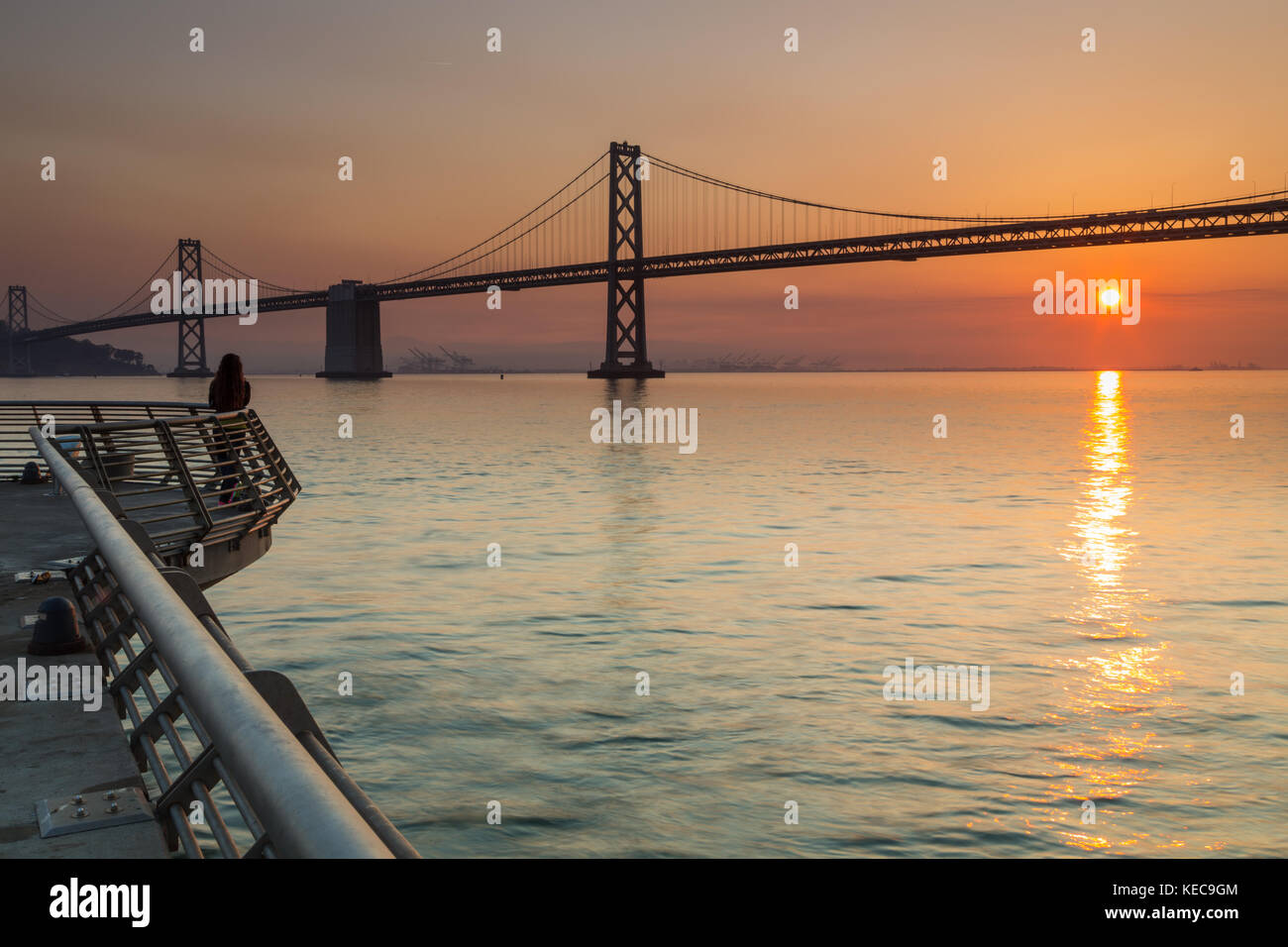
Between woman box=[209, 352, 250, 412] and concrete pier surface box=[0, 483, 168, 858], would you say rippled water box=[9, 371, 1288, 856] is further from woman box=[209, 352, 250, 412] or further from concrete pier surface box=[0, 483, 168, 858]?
woman box=[209, 352, 250, 412]

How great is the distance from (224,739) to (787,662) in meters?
7.91

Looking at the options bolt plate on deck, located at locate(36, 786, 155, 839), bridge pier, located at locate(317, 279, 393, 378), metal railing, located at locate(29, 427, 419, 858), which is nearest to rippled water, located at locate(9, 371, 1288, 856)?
metal railing, located at locate(29, 427, 419, 858)

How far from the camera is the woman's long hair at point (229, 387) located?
39.0 feet

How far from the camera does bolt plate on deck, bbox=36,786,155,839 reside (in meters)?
3.00

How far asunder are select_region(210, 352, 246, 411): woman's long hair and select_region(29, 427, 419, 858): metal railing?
24.1 ft

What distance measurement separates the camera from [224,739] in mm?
1652
